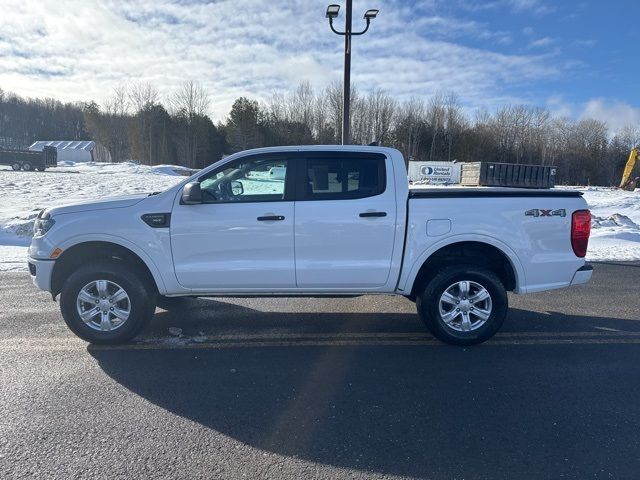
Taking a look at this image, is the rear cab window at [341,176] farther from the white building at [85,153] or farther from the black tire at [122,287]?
the white building at [85,153]

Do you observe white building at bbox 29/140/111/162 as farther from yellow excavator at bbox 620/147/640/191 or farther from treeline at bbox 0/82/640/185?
yellow excavator at bbox 620/147/640/191

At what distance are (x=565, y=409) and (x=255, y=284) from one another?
9.55 ft

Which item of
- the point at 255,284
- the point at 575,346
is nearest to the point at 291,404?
the point at 255,284

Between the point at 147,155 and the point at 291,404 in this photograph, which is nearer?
the point at 291,404

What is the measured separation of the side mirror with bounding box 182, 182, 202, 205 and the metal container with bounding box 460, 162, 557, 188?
34.8 meters

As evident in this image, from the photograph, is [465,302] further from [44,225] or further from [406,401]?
[44,225]

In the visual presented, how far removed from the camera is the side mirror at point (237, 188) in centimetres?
454

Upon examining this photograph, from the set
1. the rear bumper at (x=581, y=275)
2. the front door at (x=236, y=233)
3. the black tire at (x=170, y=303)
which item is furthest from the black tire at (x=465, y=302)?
the black tire at (x=170, y=303)

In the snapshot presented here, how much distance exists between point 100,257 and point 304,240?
2138 mm

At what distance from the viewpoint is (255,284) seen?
14.8 feet

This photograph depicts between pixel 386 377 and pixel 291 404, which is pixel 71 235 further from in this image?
pixel 386 377

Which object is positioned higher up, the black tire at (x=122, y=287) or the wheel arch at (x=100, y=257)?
the wheel arch at (x=100, y=257)

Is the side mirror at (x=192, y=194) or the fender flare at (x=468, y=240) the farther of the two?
the fender flare at (x=468, y=240)

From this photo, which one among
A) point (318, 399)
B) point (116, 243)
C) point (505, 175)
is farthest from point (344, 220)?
point (505, 175)
